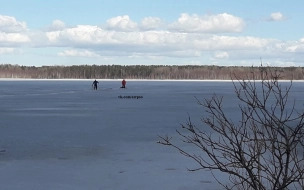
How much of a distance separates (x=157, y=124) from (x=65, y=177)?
7752 mm

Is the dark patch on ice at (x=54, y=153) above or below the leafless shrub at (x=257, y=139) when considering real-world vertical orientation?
below

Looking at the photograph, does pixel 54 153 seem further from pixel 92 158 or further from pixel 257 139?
pixel 257 139

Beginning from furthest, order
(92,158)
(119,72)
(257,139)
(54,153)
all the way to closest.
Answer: (119,72) → (54,153) → (92,158) → (257,139)

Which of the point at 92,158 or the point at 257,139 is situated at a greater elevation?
the point at 257,139

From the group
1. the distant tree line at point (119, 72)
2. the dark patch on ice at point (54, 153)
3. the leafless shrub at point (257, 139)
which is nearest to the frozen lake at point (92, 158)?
the dark patch on ice at point (54, 153)

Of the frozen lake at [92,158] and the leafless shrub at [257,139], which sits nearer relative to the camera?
the leafless shrub at [257,139]

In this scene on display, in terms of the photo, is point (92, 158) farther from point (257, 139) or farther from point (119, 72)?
point (119, 72)

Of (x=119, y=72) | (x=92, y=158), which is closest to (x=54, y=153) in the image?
(x=92, y=158)

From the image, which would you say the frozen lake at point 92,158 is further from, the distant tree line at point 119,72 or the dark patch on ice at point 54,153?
the distant tree line at point 119,72

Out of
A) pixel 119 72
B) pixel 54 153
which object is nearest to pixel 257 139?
pixel 54 153

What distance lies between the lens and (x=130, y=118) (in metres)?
16.8

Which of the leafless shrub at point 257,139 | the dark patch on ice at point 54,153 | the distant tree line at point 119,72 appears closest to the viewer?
the leafless shrub at point 257,139

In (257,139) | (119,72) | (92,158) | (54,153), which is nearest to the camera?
(257,139)

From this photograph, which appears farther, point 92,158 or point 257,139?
point 92,158
